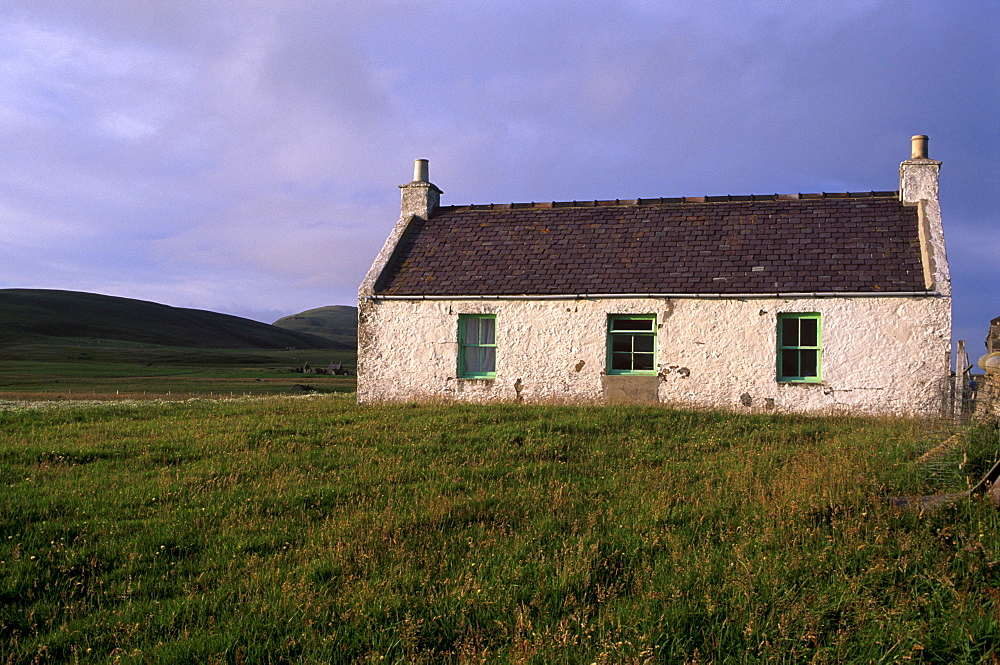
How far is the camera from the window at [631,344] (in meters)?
16.1

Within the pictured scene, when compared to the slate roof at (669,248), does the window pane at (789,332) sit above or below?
below

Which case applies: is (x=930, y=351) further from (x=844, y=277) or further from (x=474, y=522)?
(x=474, y=522)

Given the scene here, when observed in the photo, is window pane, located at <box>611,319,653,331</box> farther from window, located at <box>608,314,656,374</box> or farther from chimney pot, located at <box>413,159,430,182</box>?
chimney pot, located at <box>413,159,430,182</box>

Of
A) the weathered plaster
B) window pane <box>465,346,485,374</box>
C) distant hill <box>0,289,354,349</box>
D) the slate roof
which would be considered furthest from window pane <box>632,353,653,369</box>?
distant hill <box>0,289,354,349</box>

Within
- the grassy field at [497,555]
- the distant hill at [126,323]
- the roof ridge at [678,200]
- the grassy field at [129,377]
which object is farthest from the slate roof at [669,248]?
the distant hill at [126,323]

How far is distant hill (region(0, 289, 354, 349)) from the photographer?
104812 mm

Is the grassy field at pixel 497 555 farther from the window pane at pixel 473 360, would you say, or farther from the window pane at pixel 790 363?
the window pane at pixel 473 360

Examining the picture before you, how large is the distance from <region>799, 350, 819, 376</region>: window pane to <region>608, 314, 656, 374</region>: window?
3.22 metres

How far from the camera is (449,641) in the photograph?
13.7 ft

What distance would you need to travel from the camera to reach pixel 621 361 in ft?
53.2

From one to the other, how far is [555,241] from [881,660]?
15167mm

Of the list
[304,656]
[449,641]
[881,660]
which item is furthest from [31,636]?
[881,660]

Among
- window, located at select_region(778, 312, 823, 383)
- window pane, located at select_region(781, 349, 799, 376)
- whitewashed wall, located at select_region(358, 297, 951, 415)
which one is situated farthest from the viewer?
window pane, located at select_region(781, 349, 799, 376)

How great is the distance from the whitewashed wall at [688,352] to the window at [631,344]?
26 centimetres
